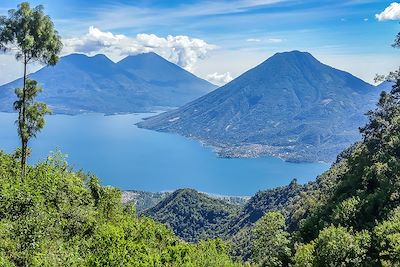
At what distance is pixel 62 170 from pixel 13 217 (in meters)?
12.9

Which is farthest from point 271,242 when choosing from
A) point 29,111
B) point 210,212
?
point 210,212

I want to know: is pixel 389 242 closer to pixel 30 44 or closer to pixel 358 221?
pixel 358 221

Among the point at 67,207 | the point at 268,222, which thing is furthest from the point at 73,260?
the point at 268,222

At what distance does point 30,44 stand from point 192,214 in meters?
126

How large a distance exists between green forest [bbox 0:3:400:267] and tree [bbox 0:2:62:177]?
47mm

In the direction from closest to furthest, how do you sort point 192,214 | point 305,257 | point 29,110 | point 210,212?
point 29,110 → point 305,257 → point 192,214 → point 210,212

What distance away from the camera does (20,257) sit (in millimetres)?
14000

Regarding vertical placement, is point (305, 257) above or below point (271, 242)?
above

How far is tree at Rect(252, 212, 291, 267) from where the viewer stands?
31.4 m

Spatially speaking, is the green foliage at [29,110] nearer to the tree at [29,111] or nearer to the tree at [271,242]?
the tree at [29,111]

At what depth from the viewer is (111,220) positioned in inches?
1034

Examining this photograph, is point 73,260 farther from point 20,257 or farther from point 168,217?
point 168,217

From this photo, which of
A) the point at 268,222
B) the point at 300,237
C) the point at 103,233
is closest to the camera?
the point at 103,233

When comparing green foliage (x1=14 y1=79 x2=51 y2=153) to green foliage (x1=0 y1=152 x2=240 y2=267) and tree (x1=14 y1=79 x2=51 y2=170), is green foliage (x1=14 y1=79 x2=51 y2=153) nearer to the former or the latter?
tree (x1=14 y1=79 x2=51 y2=170)
